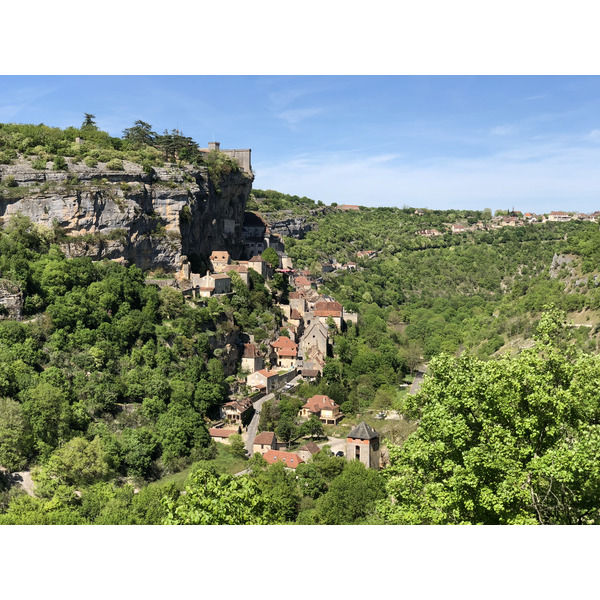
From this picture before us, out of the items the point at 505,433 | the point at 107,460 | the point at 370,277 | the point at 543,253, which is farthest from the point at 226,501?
the point at 543,253

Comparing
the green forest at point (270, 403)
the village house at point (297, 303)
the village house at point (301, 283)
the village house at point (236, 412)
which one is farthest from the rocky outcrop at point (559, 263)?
the village house at point (236, 412)

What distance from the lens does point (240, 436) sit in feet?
106

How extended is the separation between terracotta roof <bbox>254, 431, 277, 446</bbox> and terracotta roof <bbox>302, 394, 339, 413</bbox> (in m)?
5.59

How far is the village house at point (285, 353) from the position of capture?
44125mm

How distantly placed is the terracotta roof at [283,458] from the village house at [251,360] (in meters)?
12.0

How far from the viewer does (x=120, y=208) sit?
132 ft

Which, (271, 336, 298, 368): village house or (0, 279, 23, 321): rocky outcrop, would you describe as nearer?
(0, 279, 23, 321): rocky outcrop

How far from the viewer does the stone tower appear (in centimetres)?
2783

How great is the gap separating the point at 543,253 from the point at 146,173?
70535 mm

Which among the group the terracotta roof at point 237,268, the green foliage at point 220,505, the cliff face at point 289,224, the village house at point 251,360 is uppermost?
the cliff face at point 289,224

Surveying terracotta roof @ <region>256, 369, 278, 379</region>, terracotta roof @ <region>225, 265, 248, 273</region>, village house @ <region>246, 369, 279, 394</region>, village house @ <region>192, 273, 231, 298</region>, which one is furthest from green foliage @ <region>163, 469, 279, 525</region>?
terracotta roof @ <region>225, 265, 248, 273</region>

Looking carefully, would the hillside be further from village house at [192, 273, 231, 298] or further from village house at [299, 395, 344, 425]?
village house at [299, 395, 344, 425]

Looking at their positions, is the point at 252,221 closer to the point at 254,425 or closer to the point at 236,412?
the point at 236,412

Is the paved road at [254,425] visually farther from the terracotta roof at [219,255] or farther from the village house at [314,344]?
the terracotta roof at [219,255]
